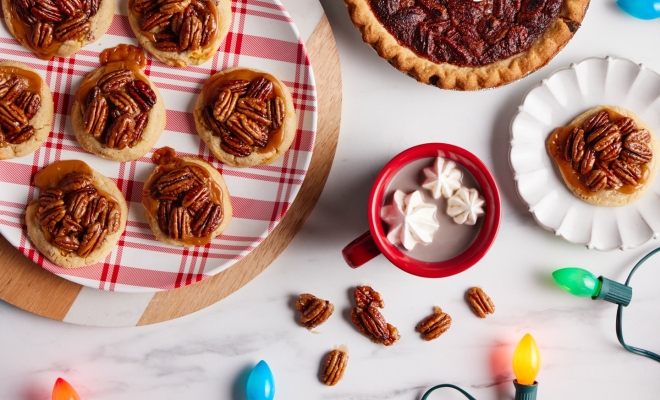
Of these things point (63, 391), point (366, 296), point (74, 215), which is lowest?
point (63, 391)

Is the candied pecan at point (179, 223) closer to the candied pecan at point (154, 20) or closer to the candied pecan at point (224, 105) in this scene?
the candied pecan at point (224, 105)

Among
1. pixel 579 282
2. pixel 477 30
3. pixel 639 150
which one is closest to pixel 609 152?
pixel 639 150

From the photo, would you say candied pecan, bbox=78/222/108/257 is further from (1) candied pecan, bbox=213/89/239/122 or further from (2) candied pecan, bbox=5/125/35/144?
(1) candied pecan, bbox=213/89/239/122

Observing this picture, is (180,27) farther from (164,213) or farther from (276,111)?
(164,213)

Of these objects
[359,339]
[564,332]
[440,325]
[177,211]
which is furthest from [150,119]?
[564,332]

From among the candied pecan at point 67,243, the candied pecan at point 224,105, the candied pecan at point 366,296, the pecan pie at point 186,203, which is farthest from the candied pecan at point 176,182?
the candied pecan at point 366,296

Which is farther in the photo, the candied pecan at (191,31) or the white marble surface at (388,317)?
the white marble surface at (388,317)

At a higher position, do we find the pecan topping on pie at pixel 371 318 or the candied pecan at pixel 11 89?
the candied pecan at pixel 11 89

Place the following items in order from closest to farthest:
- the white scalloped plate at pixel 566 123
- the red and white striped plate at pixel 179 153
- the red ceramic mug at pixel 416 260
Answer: the red ceramic mug at pixel 416 260, the red and white striped plate at pixel 179 153, the white scalloped plate at pixel 566 123
